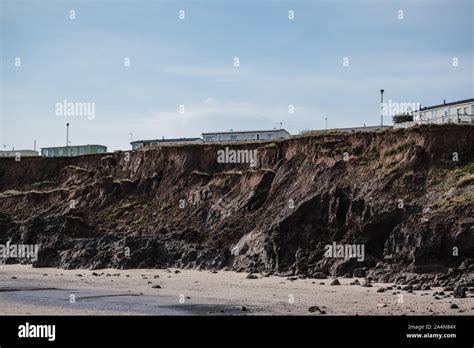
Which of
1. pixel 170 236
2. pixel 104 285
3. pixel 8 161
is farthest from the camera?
pixel 8 161

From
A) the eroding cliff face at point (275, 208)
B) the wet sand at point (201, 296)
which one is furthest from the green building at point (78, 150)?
the wet sand at point (201, 296)

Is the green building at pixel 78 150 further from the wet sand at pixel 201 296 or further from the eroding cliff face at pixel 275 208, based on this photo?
the wet sand at pixel 201 296

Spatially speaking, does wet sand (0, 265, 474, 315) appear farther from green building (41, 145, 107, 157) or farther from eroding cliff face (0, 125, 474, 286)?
green building (41, 145, 107, 157)

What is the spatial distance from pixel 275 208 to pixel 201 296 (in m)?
17.2

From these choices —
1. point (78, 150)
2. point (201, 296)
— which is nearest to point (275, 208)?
point (201, 296)

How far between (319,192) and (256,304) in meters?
18.7

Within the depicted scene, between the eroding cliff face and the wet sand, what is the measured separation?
10.5ft

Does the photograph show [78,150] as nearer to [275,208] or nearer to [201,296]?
[275,208]

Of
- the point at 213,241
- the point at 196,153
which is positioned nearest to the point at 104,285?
the point at 213,241

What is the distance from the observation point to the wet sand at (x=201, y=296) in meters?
32.7
